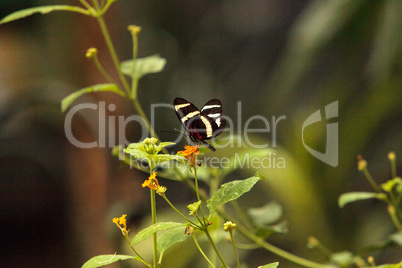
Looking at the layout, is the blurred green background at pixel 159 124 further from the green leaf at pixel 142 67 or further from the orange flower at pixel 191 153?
the orange flower at pixel 191 153

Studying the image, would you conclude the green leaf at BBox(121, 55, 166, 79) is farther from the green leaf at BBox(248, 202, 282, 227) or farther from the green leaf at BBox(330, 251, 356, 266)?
the green leaf at BBox(330, 251, 356, 266)

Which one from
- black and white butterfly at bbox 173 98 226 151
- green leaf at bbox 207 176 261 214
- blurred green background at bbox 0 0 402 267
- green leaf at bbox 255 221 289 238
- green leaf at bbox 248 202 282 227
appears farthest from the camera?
blurred green background at bbox 0 0 402 267

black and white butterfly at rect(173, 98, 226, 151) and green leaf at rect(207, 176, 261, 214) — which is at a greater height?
black and white butterfly at rect(173, 98, 226, 151)

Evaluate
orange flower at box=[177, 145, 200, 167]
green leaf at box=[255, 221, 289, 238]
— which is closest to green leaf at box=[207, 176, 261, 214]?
orange flower at box=[177, 145, 200, 167]

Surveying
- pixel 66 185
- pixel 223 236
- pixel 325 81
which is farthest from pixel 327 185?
pixel 223 236

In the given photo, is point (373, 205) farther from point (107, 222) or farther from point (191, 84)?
point (107, 222)

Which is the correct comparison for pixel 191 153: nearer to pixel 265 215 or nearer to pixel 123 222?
→ pixel 123 222

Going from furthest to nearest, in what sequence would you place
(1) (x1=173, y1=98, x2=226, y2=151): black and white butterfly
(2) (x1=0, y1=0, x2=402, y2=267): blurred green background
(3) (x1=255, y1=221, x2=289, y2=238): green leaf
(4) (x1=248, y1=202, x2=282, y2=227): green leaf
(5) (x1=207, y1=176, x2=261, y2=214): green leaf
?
(2) (x1=0, y1=0, x2=402, y2=267): blurred green background → (4) (x1=248, y1=202, x2=282, y2=227): green leaf → (3) (x1=255, y1=221, x2=289, y2=238): green leaf → (1) (x1=173, y1=98, x2=226, y2=151): black and white butterfly → (5) (x1=207, y1=176, x2=261, y2=214): green leaf
